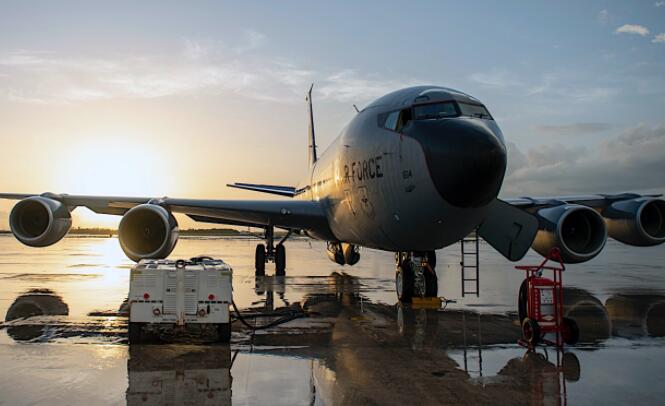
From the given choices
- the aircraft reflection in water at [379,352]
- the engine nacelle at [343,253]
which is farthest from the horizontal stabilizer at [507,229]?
the engine nacelle at [343,253]

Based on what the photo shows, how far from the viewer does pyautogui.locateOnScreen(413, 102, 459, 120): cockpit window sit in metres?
10.1

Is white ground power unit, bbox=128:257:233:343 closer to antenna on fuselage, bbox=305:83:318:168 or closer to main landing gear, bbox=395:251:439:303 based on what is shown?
main landing gear, bbox=395:251:439:303

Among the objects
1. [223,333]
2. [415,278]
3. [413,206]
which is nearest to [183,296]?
[223,333]

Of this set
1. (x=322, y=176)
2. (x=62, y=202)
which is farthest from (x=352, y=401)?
(x=62, y=202)

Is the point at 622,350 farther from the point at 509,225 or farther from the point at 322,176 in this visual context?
the point at 322,176

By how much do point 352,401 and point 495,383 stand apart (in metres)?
1.64

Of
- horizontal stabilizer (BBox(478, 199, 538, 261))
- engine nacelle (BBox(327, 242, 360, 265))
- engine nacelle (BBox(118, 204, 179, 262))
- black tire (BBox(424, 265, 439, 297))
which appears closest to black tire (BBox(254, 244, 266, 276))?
engine nacelle (BBox(327, 242, 360, 265))

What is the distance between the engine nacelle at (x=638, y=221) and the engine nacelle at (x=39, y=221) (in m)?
14.4

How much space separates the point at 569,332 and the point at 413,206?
318 centimetres

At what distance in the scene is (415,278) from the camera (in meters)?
13.0

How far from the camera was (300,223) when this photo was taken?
645 inches

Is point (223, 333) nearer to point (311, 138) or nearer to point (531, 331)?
point (531, 331)

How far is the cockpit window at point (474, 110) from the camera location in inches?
402

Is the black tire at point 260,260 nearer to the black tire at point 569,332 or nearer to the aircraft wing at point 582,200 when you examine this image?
the aircraft wing at point 582,200
